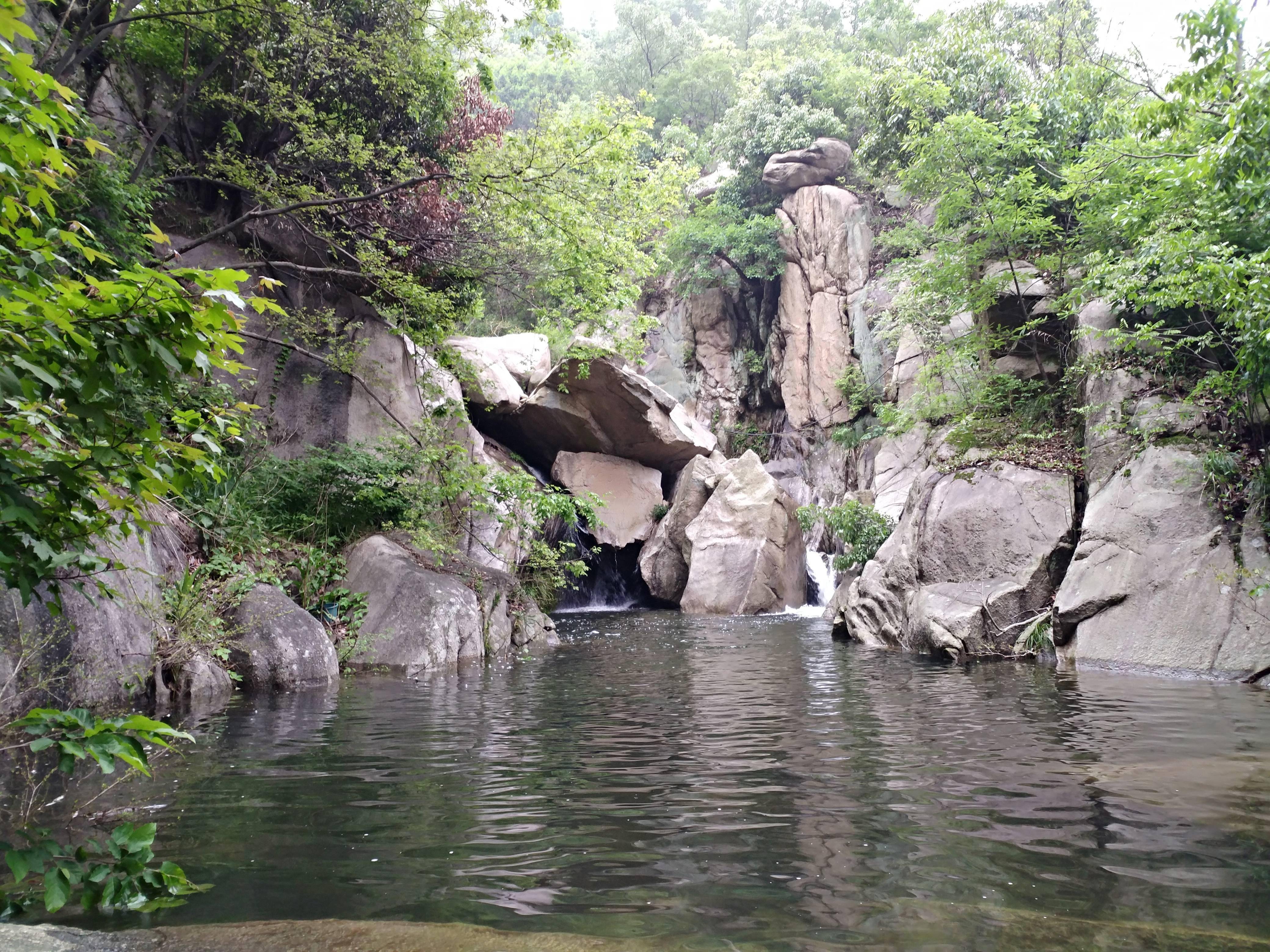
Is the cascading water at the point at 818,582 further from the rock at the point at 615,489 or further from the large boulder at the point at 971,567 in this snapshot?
the large boulder at the point at 971,567

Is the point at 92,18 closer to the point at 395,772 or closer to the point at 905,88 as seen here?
the point at 395,772

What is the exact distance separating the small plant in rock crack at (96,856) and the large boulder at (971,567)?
10109 millimetres

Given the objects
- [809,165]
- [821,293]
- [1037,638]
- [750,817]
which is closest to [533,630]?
[1037,638]

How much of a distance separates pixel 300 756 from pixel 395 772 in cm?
92

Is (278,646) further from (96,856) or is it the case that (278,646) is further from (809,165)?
(809,165)

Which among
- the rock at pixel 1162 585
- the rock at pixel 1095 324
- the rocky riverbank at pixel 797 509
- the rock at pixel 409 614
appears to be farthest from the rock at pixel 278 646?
the rock at pixel 1095 324

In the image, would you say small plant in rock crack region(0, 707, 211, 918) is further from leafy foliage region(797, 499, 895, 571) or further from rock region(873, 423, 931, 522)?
rock region(873, 423, 931, 522)

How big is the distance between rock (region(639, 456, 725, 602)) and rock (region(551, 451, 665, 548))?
0.71 meters

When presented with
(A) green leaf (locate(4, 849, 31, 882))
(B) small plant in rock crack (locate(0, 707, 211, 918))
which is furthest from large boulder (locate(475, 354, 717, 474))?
(A) green leaf (locate(4, 849, 31, 882))

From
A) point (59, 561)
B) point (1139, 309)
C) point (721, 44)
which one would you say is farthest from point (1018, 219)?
point (721, 44)

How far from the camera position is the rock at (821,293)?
1076 inches

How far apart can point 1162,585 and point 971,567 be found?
2742 mm

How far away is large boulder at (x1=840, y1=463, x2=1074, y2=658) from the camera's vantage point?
11078 mm

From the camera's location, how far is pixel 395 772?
4.96m
